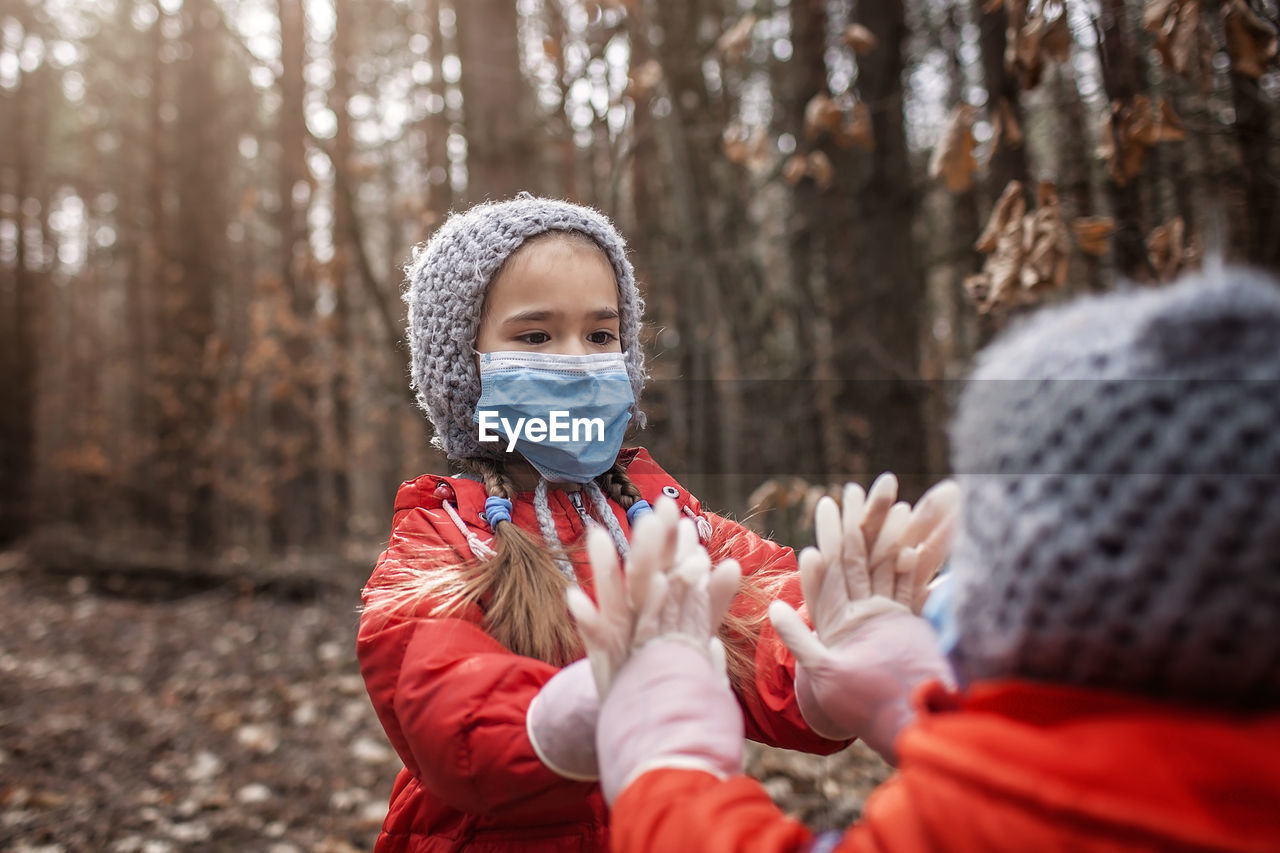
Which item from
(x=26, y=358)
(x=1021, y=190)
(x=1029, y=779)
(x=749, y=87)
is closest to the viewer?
(x=1029, y=779)

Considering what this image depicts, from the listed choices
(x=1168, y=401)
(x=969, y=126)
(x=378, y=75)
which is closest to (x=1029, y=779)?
(x=1168, y=401)

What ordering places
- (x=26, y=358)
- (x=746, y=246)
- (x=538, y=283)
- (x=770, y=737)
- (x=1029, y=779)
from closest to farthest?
(x=1029, y=779) < (x=770, y=737) < (x=538, y=283) < (x=746, y=246) < (x=26, y=358)

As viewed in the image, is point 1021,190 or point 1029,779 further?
point 1021,190

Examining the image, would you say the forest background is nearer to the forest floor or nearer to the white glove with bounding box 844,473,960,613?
the forest floor

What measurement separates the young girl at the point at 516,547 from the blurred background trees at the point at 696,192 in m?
0.96

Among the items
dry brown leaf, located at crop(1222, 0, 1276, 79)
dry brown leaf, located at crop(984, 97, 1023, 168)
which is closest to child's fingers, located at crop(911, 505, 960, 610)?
dry brown leaf, located at crop(1222, 0, 1276, 79)

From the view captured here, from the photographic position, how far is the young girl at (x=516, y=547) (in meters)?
1.30

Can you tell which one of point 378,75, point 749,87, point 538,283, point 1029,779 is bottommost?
point 1029,779

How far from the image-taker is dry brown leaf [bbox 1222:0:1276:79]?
7.48ft

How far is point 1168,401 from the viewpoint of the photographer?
82cm

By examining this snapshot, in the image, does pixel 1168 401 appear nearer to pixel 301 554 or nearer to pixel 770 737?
pixel 770 737

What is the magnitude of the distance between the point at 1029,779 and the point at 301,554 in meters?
9.69

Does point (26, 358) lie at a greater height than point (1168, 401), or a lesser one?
greater

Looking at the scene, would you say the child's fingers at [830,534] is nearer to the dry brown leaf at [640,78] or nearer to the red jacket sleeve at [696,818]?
the red jacket sleeve at [696,818]
